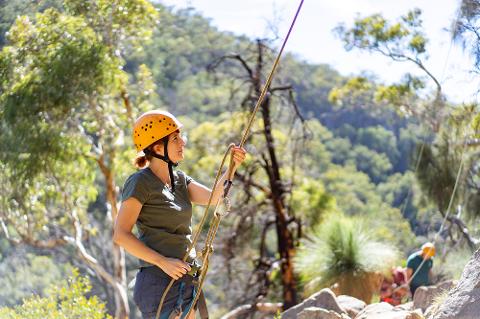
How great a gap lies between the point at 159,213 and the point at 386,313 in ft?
6.03

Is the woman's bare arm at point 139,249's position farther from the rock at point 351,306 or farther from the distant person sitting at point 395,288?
the distant person sitting at point 395,288

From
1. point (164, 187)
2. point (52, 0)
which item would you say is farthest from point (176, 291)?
point (52, 0)

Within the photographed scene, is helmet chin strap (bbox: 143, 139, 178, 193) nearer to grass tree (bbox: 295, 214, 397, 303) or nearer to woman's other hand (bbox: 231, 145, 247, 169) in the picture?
woman's other hand (bbox: 231, 145, 247, 169)

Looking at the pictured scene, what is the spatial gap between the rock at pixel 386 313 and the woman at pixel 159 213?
141 centimetres

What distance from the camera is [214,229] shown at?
3.12 metres

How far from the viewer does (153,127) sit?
324 cm

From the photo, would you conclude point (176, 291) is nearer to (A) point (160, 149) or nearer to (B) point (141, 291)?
(B) point (141, 291)

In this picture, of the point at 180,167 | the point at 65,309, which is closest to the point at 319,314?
the point at 65,309

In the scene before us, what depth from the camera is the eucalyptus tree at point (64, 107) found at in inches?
336

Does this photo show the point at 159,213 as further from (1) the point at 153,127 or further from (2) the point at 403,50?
(2) the point at 403,50

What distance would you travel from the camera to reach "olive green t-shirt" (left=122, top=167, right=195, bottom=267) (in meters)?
3.16

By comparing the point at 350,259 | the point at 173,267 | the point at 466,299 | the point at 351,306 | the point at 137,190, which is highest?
the point at 137,190

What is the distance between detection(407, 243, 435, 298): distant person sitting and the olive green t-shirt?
489 cm

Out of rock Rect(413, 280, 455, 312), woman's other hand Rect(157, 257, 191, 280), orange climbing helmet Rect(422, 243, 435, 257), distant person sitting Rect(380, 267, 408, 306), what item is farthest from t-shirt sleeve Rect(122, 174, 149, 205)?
orange climbing helmet Rect(422, 243, 435, 257)
